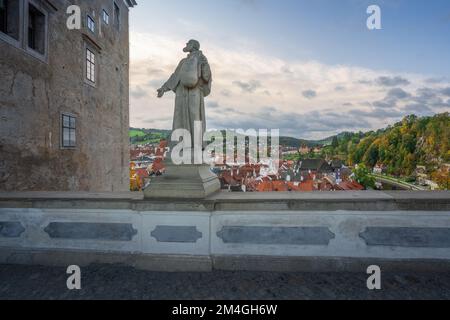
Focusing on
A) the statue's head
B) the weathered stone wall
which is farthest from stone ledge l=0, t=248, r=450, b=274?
the weathered stone wall

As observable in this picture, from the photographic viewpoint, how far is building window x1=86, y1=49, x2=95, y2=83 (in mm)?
12328

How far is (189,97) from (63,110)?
817 cm

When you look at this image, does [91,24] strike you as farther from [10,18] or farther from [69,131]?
[69,131]

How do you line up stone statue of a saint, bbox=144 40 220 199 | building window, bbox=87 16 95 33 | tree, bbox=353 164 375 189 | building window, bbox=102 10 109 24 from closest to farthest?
1. stone statue of a saint, bbox=144 40 220 199
2. building window, bbox=87 16 95 33
3. building window, bbox=102 10 109 24
4. tree, bbox=353 164 375 189

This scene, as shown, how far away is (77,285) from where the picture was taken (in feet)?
11.0

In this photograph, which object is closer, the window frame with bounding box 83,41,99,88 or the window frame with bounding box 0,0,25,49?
the window frame with bounding box 0,0,25,49

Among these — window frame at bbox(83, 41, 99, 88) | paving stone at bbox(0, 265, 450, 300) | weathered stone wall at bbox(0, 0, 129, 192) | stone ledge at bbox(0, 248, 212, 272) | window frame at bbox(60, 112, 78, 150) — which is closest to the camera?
paving stone at bbox(0, 265, 450, 300)

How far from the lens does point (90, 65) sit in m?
12.7

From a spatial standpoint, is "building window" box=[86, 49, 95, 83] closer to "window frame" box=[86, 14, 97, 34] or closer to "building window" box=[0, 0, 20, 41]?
"window frame" box=[86, 14, 97, 34]

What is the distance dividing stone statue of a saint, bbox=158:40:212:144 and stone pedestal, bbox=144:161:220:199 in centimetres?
58

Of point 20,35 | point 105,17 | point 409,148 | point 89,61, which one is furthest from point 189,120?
point 409,148

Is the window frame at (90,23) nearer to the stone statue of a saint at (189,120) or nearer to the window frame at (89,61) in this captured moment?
the window frame at (89,61)
